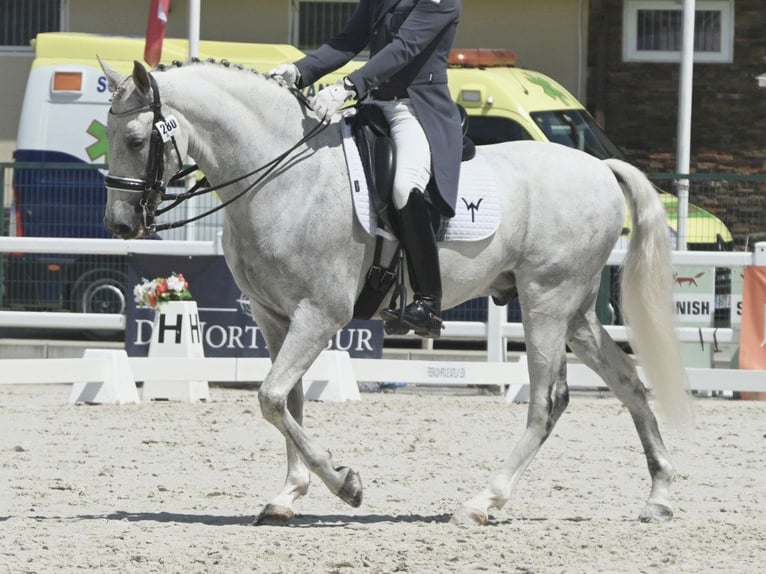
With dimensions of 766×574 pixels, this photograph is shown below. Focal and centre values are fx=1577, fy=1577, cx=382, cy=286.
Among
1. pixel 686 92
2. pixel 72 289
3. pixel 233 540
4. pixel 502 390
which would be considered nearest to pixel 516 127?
pixel 686 92

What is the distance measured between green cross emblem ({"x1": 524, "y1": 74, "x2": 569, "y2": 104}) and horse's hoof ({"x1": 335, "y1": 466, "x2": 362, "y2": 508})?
31.4ft

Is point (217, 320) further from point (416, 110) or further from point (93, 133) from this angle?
point (416, 110)

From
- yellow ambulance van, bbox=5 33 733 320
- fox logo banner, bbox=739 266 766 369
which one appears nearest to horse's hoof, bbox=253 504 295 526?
fox logo banner, bbox=739 266 766 369

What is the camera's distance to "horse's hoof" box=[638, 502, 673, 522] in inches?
292

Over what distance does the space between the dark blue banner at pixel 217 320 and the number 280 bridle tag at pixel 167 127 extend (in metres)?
6.33

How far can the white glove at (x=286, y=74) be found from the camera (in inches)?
291

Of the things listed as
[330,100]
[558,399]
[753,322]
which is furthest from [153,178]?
[753,322]

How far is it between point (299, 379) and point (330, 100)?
4.15 ft

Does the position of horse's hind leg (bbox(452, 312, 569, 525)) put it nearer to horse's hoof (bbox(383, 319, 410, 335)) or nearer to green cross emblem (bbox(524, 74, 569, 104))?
horse's hoof (bbox(383, 319, 410, 335))

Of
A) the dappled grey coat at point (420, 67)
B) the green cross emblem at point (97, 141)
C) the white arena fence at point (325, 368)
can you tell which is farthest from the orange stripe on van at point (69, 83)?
the dappled grey coat at point (420, 67)

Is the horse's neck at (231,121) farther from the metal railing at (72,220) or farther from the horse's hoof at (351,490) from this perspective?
the metal railing at (72,220)

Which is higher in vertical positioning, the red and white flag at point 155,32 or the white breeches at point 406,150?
the red and white flag at point 155,32

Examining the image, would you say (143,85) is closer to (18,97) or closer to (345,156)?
(345,156)

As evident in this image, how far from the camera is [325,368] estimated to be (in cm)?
1226
